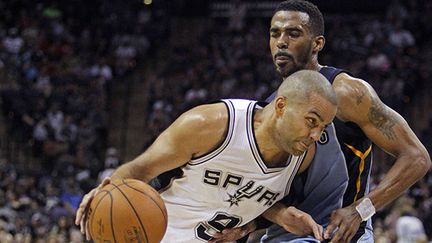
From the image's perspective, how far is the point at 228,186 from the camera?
4.23 m

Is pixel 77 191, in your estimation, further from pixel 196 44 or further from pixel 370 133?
pixel 370 133

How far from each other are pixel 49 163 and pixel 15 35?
325cm

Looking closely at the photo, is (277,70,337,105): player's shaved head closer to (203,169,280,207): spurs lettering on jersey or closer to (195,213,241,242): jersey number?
(203,169,280,207): spurs lettering on jersey

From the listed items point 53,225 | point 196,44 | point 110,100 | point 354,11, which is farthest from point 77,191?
point 354,11

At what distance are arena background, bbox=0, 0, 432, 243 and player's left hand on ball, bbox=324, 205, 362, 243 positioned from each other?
286 inches

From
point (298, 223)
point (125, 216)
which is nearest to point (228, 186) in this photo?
point (298, 223)

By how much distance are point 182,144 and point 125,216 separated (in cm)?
48

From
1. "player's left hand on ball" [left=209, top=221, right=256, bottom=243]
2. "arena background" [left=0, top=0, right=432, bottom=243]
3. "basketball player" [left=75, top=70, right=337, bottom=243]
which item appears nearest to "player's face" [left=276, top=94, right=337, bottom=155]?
"basketball player" [left=75, top=70, right=337, bottom=243]

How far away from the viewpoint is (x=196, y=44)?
17031 mm

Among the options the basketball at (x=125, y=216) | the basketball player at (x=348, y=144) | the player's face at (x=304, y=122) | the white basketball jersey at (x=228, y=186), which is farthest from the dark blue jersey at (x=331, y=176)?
the basketball at (x=125, y=216)

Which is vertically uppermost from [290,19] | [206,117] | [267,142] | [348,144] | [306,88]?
[290,19]

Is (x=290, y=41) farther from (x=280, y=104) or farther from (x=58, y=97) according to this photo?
(x=58, y=97)

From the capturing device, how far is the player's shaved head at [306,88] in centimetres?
392

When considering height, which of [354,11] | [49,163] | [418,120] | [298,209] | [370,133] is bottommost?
[49,163]
